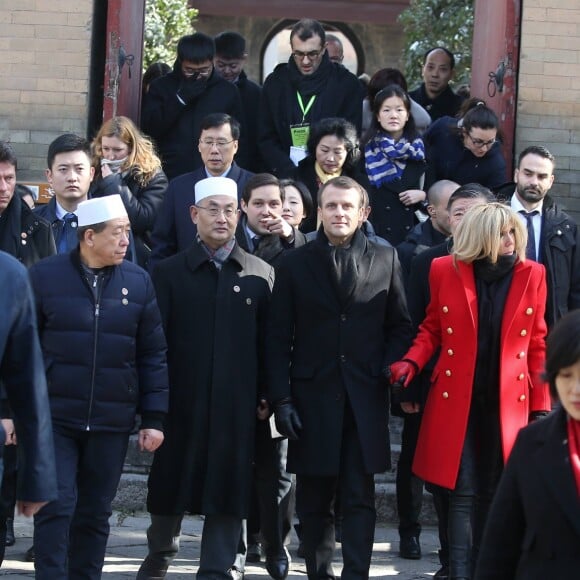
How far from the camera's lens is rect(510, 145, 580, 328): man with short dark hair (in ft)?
25.2

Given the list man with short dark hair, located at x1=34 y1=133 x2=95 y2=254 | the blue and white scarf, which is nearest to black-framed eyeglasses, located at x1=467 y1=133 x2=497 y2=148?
the blue and white scarf

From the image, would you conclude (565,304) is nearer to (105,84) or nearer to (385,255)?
(385,255)

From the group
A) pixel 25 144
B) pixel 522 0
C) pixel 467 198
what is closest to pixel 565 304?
pixel 467 198

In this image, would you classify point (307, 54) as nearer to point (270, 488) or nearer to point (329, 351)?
point (329, 351)

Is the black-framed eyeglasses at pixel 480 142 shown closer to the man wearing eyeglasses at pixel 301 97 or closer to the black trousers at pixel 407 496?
the man wearing eyeglasses at pixel 301 97

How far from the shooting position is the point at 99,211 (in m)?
6.21

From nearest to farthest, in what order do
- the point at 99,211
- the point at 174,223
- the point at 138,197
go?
the point at 99,211, the point at 174,223, the point at 138,197

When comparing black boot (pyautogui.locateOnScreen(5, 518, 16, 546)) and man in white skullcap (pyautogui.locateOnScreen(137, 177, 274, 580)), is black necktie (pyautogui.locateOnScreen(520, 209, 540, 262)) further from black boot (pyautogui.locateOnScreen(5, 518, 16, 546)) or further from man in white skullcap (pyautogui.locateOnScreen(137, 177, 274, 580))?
black boot (pyautogui.locateOnScreen(5, 518, 16, 546))

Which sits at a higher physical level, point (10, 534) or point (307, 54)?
point (307, 54)

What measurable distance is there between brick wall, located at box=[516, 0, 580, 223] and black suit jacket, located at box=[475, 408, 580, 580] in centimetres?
686

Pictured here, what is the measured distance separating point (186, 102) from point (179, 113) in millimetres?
98

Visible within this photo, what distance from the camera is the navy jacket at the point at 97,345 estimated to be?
19.7 ft

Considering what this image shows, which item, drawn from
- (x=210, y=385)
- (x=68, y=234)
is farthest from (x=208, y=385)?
(x=68, y=234)

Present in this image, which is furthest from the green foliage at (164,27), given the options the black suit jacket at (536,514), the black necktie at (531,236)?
the black suit jacket at (536,514)
